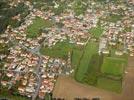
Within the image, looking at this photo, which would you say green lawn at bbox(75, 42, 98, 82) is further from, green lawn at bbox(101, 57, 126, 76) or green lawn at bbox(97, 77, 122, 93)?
green lawn at bbox(97, 77, 122, 93)

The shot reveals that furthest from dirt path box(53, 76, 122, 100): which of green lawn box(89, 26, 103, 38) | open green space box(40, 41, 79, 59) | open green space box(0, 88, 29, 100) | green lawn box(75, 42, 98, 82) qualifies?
green lawn box(89, 26, 103, 38)

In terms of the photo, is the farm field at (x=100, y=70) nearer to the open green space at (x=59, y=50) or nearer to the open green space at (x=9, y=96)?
the open green space at (x=59, y=50)

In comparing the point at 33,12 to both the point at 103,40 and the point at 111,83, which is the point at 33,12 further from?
the point at 111,83

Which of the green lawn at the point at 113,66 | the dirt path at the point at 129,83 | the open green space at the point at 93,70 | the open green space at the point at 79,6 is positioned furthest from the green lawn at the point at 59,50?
the open green space at the point at 79,6

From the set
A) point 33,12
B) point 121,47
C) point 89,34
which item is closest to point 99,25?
point 89,34

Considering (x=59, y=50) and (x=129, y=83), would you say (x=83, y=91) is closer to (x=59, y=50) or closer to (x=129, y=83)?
(x=129, y=83)

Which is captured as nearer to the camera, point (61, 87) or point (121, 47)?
point (61, 87)
